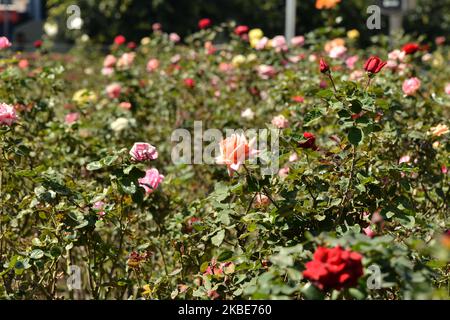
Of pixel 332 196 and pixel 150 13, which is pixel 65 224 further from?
pixel 150 13

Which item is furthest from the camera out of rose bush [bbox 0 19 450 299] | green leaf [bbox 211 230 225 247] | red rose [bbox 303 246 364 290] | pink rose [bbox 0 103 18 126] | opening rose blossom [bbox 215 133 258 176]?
pink rose [bbox 0 103 18 126]

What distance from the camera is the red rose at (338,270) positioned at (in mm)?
Answer: 1145

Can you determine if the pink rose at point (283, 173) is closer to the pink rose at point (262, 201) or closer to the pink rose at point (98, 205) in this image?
the pink rose at point (262, 201)

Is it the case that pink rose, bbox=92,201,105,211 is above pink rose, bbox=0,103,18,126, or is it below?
below

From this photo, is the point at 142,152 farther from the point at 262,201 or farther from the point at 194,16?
the point at 194,16

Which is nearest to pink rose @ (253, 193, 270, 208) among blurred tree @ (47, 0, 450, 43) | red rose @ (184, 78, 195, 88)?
red rose @ (184, 78, 195, 88)

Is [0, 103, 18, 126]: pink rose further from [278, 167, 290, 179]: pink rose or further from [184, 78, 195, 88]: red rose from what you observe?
[184, 78, 195, 88]: red rose

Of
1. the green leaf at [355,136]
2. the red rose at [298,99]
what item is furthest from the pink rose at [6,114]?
the red rose at [298,99]

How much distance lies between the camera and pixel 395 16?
604 centimetres

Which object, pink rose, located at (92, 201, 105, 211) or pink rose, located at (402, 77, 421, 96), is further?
pink rose, located at (402, 77, 421, 96)

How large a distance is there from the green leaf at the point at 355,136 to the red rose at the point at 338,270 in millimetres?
601

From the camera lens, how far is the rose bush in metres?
1.34

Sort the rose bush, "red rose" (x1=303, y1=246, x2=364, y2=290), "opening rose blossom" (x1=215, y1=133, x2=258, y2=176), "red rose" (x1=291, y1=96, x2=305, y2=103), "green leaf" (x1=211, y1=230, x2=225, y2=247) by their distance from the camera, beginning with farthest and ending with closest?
"red rose" (x1=291, y1=96, x2=305, y2=103) → "green leaf" (x1=211, y1=230, x2=225, y2=247) → "opening rose blossom" (x1=215, y1=133, x2=258, y2=176) → the rose bush → "red rose" (x1=303, y1=246, x2=364, y2=290)
